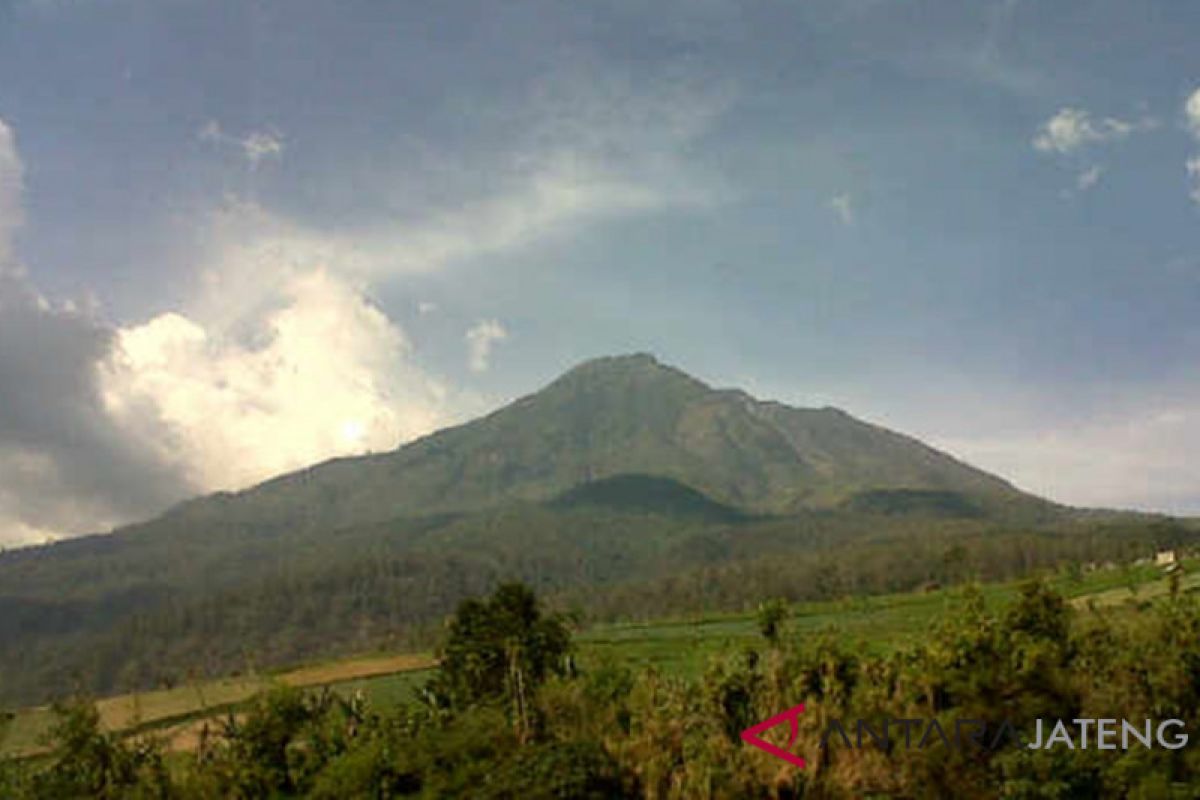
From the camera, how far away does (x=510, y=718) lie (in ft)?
113

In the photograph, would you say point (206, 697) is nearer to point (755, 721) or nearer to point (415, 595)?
point (755, 721)

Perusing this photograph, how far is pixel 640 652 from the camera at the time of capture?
68.2 m

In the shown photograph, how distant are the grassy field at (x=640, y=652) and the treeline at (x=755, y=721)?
1934 cm

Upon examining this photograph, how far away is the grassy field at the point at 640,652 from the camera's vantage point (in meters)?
58.6

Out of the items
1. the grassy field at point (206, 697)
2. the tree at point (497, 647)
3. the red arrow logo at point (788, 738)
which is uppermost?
the tree at point (497, 647)

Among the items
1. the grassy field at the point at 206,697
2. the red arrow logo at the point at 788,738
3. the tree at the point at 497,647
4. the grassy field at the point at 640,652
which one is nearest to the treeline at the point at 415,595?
the grassy field at the point at 640,652

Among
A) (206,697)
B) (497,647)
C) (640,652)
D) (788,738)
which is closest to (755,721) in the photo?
(788,738)

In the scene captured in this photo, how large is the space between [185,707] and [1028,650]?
179 feet

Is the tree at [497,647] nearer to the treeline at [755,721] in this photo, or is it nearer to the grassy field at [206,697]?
the treeline at [755,721]

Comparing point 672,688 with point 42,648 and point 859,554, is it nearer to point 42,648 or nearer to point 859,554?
point 859,554

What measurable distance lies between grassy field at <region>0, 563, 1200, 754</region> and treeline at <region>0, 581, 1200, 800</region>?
19.3 metres

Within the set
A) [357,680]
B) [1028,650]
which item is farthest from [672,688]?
[357,680]

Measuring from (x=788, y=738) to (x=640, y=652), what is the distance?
135ft

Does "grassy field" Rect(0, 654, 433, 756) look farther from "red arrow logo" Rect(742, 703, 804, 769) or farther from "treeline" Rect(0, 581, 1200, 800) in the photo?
"red arrow logo" Rect(742, 703, 804, 769)
